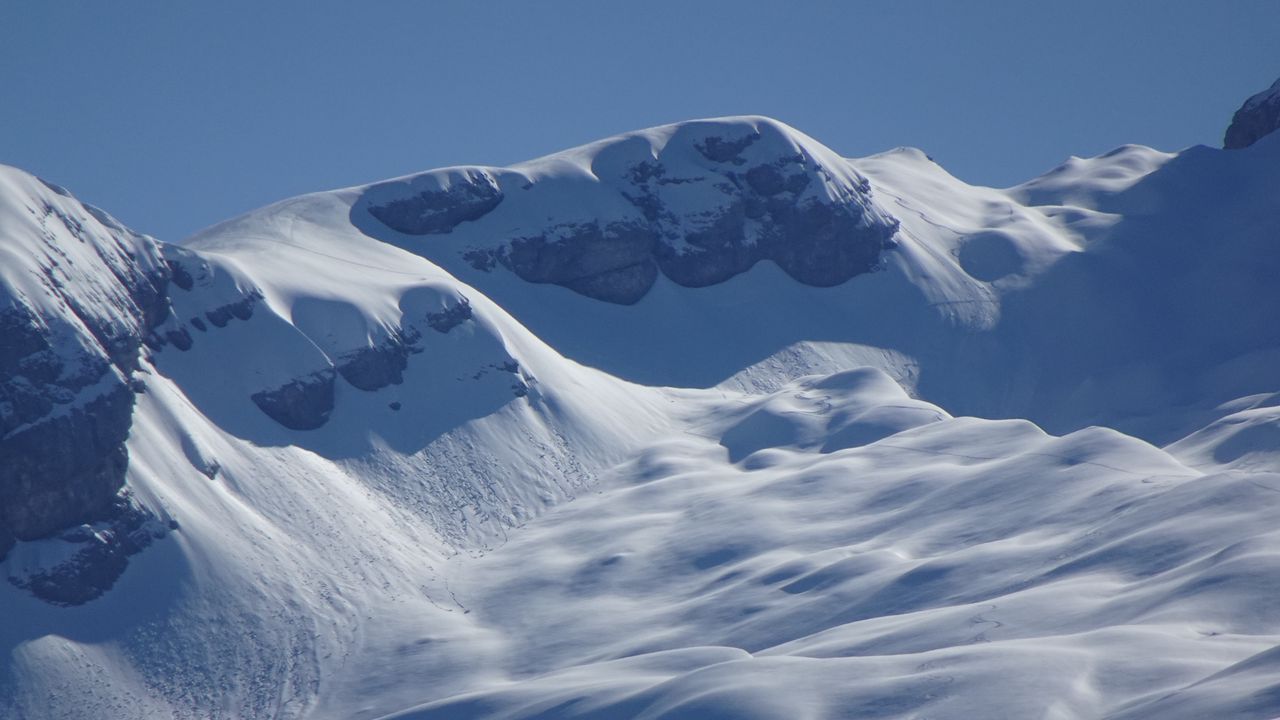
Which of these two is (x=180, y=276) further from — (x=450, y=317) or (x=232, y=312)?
(x=450, y=317)

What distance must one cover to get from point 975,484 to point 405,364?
34048mm

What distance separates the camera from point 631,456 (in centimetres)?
8456

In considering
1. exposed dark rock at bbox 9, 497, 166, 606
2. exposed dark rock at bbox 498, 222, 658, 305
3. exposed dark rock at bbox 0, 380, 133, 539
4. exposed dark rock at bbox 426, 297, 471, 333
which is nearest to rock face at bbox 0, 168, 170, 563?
exposed dark rock at bbox 0, 380, 133, 539

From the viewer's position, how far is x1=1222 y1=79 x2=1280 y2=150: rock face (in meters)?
134

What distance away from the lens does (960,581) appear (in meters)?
53.0

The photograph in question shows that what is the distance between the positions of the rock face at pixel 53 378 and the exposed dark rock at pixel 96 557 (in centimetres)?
73

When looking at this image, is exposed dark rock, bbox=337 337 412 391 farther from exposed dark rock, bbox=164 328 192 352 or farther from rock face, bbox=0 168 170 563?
rock face, bbox=0 168 170 563

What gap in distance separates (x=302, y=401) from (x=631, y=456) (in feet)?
64.6

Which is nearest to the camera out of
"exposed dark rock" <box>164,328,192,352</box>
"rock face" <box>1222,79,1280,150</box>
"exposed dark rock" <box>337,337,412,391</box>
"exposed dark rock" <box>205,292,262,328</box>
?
"exposed dark rock" <box>164,328,192,352</box>

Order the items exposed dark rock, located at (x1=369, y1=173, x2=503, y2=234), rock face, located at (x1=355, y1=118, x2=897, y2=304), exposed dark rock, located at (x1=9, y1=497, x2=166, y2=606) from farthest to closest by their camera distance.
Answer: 1. rock face, located at (x1=355, y1=118, x2=897, y2=304)
2. exposed dark rock, located at (x1=369, y1=173, x2=503, y2=234)
3. exposed dark rock, located at (x1=9, y1=497, x2=166, y2=606)

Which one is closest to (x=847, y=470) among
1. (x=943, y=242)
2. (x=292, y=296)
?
(x=292, y=296)

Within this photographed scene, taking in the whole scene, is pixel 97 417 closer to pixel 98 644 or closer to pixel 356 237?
pixel 98 644

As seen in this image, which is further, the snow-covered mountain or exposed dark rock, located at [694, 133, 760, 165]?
exposed dark rock, located at [694, 133, 760, 165]

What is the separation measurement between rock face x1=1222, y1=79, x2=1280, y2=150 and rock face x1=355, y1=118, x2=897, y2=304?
1588 inches
